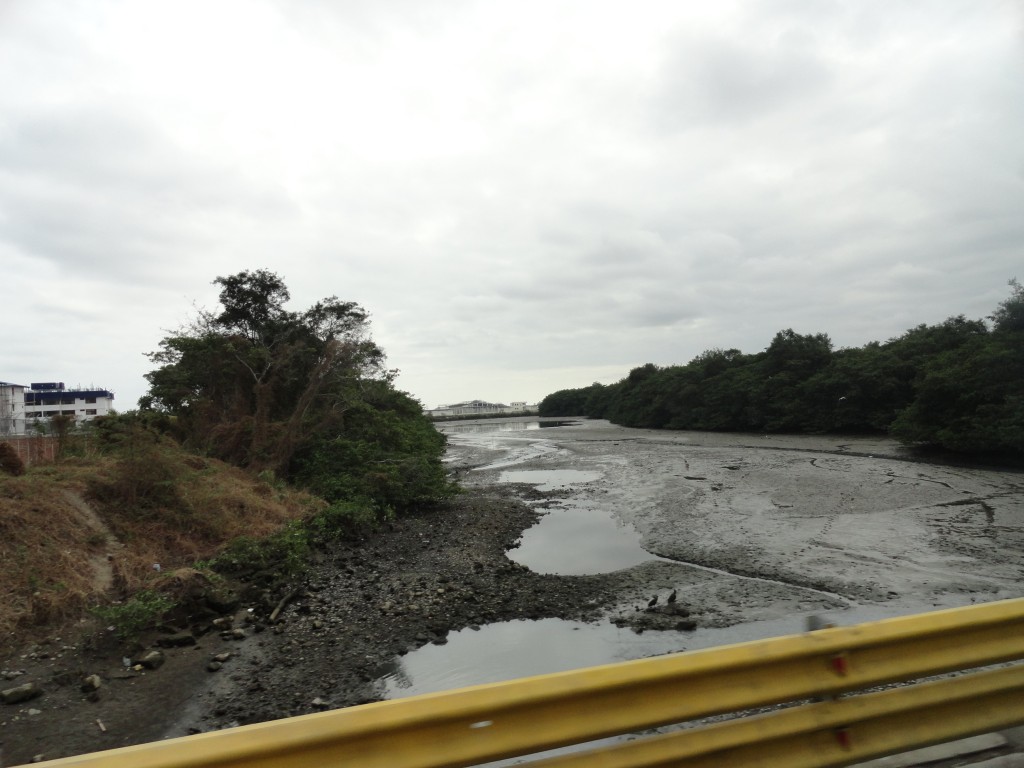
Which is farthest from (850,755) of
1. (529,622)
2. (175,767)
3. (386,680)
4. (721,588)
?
(721,588)

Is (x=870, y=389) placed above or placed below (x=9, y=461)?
above

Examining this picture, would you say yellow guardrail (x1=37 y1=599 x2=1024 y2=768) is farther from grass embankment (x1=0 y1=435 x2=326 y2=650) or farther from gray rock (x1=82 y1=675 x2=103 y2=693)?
grass embankment (x1=0 y1=435 x2=326 y2=650)

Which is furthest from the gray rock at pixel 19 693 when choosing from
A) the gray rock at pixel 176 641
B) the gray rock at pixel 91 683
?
the gray rock at pixel 176 641

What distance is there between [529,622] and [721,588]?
3.07 meters

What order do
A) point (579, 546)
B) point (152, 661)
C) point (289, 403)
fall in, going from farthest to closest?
1. point (289, 403)
2. point (579, 546)
3. point (152, 661)

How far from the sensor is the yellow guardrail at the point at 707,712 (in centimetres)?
208

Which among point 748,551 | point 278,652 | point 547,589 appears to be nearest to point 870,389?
point 748,551

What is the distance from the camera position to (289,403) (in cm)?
2069

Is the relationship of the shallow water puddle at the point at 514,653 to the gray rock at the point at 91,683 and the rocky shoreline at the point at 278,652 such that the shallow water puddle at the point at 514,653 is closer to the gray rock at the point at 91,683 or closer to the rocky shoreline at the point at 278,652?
the rocky shoreline at the point at 278,652

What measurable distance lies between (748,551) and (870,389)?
104ft

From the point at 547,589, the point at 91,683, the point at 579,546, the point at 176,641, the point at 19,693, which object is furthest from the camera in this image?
the point at 579,546

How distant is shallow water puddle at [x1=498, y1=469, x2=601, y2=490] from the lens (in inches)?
972

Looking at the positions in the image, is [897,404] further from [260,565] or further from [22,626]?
[22,626]

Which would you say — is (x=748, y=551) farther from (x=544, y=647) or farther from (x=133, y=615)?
(x=133, y=615)
